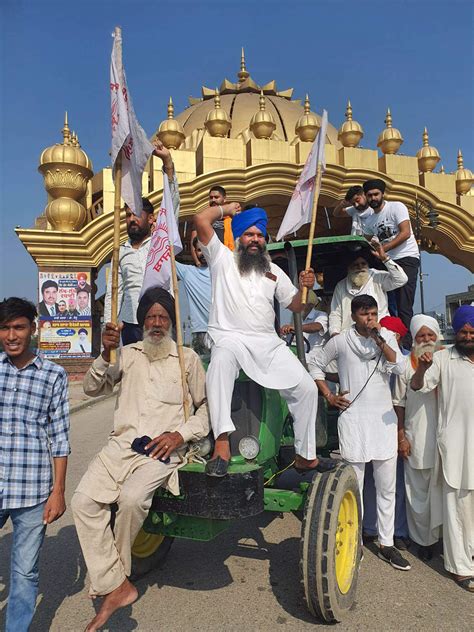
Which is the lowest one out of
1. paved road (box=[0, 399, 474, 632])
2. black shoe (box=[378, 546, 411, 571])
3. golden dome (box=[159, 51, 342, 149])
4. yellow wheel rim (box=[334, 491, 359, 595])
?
paved road (box=[0, 399, 474, 632])

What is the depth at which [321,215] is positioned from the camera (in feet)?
55.4

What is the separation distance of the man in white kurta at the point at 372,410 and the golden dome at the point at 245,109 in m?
15.0

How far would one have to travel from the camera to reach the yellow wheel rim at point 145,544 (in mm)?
3285

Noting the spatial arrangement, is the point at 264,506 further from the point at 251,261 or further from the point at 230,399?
the point at 251,261

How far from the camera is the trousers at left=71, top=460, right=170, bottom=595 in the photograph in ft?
8.00

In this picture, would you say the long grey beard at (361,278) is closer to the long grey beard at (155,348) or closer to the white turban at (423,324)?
the white turban at (423,324)

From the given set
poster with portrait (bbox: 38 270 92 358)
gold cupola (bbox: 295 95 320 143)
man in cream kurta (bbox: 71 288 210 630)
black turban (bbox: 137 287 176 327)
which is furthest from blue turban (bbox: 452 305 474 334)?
gold cupola (bbox: 295 95 320 143)

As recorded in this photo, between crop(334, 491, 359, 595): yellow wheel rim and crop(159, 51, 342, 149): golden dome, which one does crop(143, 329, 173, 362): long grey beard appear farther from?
crop(159, 51, 342, 149): golden dome

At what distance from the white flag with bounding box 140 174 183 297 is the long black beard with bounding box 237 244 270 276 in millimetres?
440

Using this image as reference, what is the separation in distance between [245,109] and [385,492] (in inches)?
755

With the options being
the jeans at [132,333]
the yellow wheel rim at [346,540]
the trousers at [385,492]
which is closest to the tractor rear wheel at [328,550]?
the yellow wheel rim at [346,540]

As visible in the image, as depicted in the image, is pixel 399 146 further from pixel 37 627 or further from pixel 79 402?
pixel 37 627

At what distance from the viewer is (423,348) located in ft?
11.3

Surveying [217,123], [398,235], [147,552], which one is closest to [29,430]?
[147,552]
